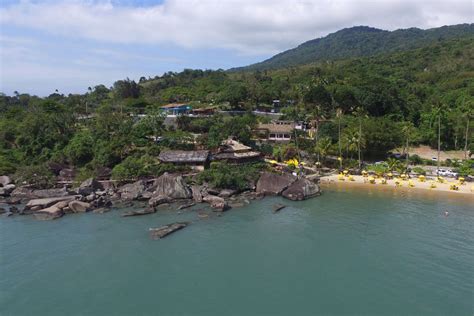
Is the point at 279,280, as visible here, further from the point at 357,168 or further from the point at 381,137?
the point at 381,137

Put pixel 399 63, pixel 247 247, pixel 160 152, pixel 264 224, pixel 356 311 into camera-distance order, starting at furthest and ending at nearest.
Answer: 1. pixel 399 63
2. pixel 160 152
3. pixel 264 224
4. pixel 247 247
5. pixel 356 311

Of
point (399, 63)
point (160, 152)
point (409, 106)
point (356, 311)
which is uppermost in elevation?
point (399, 63)

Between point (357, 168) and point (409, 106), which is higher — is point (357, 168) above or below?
below

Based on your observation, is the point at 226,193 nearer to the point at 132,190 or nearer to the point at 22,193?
the point at 132,190

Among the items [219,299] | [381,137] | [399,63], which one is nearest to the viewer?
[219,299]

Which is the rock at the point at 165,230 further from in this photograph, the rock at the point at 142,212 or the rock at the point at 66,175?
the rock at the point at 66,175

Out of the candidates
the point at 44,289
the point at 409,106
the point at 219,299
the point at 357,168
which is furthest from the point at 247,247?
the point at 409,106

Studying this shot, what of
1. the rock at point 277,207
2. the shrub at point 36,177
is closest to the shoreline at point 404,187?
the rock at point 277,207

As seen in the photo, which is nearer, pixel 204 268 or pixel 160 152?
pixel 204 268
